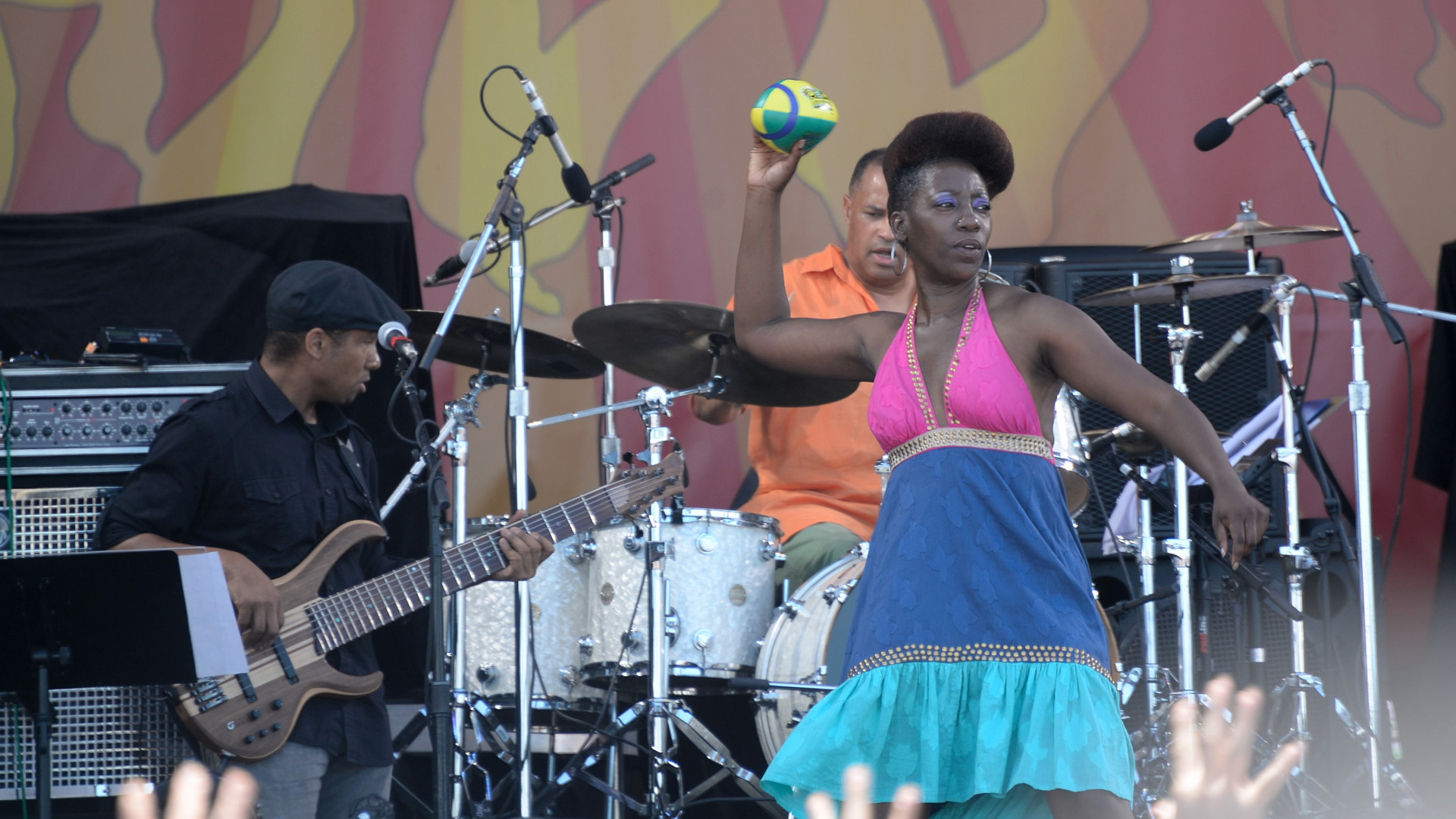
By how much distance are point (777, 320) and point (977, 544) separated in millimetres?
745

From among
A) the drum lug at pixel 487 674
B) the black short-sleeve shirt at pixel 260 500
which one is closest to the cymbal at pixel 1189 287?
the drum lug at pixel 487 674

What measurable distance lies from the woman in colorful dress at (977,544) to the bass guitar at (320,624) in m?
1.61

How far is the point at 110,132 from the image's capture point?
19.2 feet

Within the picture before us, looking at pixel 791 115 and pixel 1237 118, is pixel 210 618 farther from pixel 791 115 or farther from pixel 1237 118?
pixel 1237 118

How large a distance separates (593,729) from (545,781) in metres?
0.88

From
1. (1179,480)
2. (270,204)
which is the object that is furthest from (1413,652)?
(270,204)

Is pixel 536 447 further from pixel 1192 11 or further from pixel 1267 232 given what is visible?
pixel 1192 11

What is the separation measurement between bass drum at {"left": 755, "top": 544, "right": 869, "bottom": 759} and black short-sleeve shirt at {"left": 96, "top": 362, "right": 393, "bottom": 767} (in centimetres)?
112

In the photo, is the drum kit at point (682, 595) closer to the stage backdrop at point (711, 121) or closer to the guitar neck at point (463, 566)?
the guitar neck at point (463, 566)

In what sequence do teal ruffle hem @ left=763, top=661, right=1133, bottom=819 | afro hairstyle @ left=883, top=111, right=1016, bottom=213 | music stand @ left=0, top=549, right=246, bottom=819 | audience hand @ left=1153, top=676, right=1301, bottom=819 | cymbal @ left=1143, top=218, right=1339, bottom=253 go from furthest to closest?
cymbal @ left=1143, top=218, right=1339, bottom=253 → music stand @ left=0, top=549, right=246, bottom=819 → afro hairstyle @ left=883, top=111, right=1016, bottom=213 → teal ruffle hem @ left=763, top=661, right=1133, bottom=819 → audience hand @ left=1153, top=676, right=1301, bottom=819

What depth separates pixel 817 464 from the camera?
15.4 ft

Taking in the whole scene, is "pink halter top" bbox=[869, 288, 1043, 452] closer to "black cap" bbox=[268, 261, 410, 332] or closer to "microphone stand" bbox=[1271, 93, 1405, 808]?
"black cap" bbox=[268, 261, 410, 332]

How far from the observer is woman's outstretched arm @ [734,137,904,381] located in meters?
2.73

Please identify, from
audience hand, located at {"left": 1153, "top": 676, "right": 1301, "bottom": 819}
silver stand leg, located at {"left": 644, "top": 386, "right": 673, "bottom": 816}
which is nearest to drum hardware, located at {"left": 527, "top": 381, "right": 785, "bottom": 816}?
silver stand leg, located at {"left": 644, "top": 386, "right": 673, "bottom": 816}
